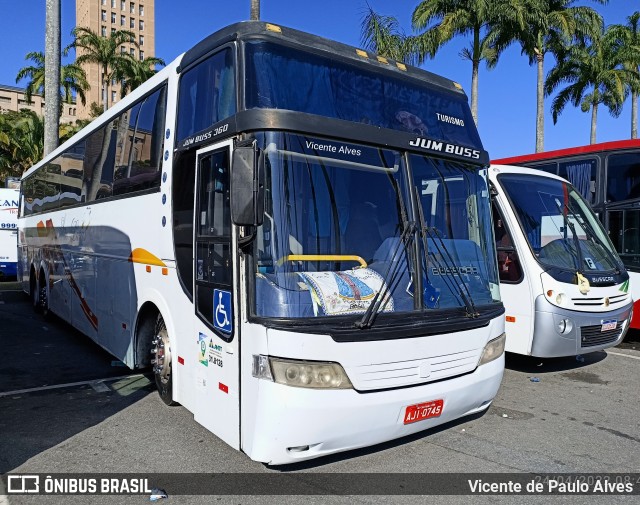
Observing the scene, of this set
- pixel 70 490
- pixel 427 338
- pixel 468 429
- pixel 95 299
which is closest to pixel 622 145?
pixel 468 429

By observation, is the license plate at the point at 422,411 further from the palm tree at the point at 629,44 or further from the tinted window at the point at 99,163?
the palm tree at the point at 629,44

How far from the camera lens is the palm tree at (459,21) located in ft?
70.1

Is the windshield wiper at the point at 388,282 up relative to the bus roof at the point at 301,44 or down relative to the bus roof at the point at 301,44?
down

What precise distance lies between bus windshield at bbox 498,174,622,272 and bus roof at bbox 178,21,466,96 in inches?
107

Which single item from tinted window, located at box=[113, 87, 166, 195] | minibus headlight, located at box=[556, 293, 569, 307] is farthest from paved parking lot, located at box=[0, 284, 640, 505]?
tinted window, located at box=[113, 87, 166, 195]

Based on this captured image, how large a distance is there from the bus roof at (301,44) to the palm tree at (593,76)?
2573 cm

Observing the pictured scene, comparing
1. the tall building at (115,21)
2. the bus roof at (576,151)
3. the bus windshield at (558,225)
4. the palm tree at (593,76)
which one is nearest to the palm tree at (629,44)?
the palm tree at (593,76)

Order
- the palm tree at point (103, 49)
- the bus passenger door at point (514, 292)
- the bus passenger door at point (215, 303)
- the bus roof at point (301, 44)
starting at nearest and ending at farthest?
1. the bus passenger door at point (215, 303)
2. the bus roof at point (301, 44)
3. the bus passenger door at point (514, 292)
4. the palm tree at point (103, 49)

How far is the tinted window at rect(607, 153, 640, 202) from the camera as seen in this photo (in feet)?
30.6

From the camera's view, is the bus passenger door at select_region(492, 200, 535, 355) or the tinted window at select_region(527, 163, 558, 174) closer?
the bus passenger door at select_region(492, 200, 535, 355)

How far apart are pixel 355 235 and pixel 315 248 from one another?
15.3 inches

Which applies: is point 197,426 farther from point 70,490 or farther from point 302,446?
point 302,446

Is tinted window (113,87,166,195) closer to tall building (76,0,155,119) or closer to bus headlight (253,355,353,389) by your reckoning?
bus headlight (253,355,353,389)

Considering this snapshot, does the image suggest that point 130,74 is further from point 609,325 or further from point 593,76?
point 609,325
